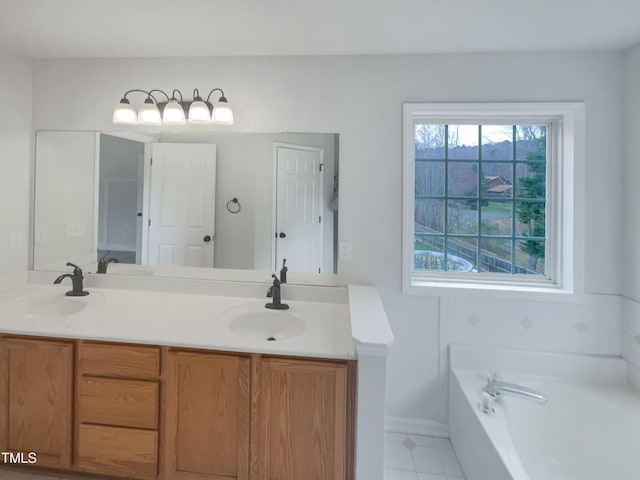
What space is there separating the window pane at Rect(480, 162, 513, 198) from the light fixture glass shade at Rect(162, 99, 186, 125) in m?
1.89

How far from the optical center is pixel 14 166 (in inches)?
77.8

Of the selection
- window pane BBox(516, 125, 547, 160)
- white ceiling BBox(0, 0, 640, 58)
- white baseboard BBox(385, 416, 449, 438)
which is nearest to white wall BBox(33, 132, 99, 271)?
white ceiling BBox(0, 0, 640, 58)

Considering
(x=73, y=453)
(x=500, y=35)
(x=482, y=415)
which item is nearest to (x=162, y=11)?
(x=500, y=35)

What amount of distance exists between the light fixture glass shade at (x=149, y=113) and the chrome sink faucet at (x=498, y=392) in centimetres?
236

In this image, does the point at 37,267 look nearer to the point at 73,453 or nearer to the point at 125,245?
the point at 125,245

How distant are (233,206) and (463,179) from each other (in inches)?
57.5

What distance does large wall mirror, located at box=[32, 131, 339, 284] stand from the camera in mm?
1943

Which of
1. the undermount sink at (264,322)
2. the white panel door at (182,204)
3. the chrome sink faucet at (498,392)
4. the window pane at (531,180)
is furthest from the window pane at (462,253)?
the white panel door at (182,204)

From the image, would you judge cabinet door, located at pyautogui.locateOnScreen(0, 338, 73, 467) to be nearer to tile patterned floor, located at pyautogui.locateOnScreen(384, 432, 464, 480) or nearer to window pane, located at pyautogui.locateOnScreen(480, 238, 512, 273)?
tile patterned floor, located at pyautogui.locateOnScreen(384, 432, 464, 480)

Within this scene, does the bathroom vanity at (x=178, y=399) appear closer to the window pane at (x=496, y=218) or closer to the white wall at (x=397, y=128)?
the white wall at (x=397, y=128)

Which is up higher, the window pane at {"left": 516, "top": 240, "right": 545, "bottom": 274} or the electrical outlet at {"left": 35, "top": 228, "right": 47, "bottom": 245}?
the electrical outlet at {"left": 35, "top": 228, "right": 47, "bottom": 245}

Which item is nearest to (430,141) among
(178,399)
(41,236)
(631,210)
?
(631,210)

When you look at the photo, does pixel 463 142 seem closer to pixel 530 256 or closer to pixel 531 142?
pixel 531 142

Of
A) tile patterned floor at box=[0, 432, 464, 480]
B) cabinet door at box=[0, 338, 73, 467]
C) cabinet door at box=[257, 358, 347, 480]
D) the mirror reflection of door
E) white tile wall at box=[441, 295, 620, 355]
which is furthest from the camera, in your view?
the mirror reflection of door
